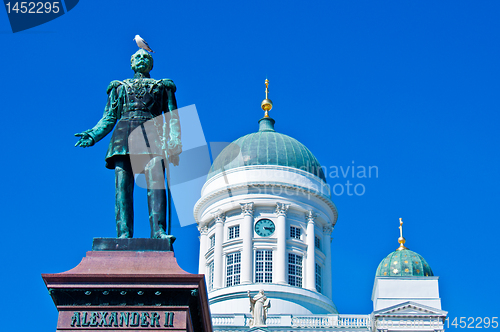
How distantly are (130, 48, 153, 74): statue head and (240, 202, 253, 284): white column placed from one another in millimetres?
55671

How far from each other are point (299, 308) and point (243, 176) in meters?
11.8

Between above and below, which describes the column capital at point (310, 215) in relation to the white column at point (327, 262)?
above

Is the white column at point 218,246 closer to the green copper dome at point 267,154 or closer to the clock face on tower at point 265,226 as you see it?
the clock face on tower at point 265,226

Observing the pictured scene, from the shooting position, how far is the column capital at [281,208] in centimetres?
7006

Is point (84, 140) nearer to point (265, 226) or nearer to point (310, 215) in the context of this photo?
point (265, 226)

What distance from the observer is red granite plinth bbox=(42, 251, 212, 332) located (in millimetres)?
9891

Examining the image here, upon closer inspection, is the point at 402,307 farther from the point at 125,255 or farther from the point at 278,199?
the point at 125,255

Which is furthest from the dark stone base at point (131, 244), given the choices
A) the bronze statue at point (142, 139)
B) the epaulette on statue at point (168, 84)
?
the epaulette on statue at point (168, 84)

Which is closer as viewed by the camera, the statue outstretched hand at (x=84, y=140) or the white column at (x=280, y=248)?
the statue outstretched hand at (x=84, y=140)

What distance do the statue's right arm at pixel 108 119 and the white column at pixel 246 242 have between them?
183 ft

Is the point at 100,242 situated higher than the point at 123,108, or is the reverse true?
the point at 123,108

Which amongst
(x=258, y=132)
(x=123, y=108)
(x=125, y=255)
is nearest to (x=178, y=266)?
(x=125, y=255)

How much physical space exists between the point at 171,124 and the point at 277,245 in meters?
58.2

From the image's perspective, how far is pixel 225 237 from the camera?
233 ft
